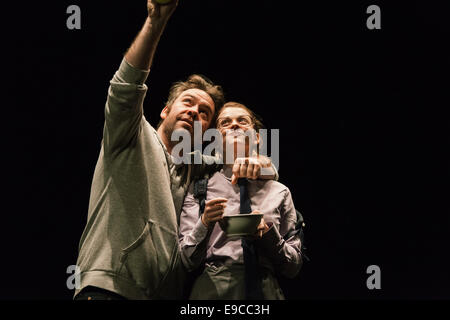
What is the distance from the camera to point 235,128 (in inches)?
66.3

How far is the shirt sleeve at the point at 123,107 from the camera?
123 centimetres

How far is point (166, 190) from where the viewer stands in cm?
142

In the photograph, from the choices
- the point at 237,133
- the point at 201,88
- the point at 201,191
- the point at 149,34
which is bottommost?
the point at 201,191

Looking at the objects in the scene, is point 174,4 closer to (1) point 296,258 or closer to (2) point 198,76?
(2) point 198,76

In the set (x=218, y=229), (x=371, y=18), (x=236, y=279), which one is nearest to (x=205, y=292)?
(x=236, y=279)

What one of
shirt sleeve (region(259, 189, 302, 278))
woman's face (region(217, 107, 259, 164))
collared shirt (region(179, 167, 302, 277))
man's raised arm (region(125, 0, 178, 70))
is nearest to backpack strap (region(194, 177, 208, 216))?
collared shirt (region(179, 167, 302, 277))

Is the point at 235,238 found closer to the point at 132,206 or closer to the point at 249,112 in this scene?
the point at 132,206

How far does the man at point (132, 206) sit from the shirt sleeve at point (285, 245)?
276 mm

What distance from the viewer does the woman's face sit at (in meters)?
1.64

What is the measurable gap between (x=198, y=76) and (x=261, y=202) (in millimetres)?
627

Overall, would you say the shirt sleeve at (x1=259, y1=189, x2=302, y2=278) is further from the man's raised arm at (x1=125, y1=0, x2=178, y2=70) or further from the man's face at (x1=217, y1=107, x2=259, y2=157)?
the man's raised arm at (x1=125, y1=0, x2=178, y2=70)

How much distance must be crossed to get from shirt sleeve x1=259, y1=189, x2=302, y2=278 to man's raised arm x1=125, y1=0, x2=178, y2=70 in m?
0.61

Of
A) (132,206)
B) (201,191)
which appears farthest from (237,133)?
(132,206)

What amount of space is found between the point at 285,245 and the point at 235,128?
449mm
